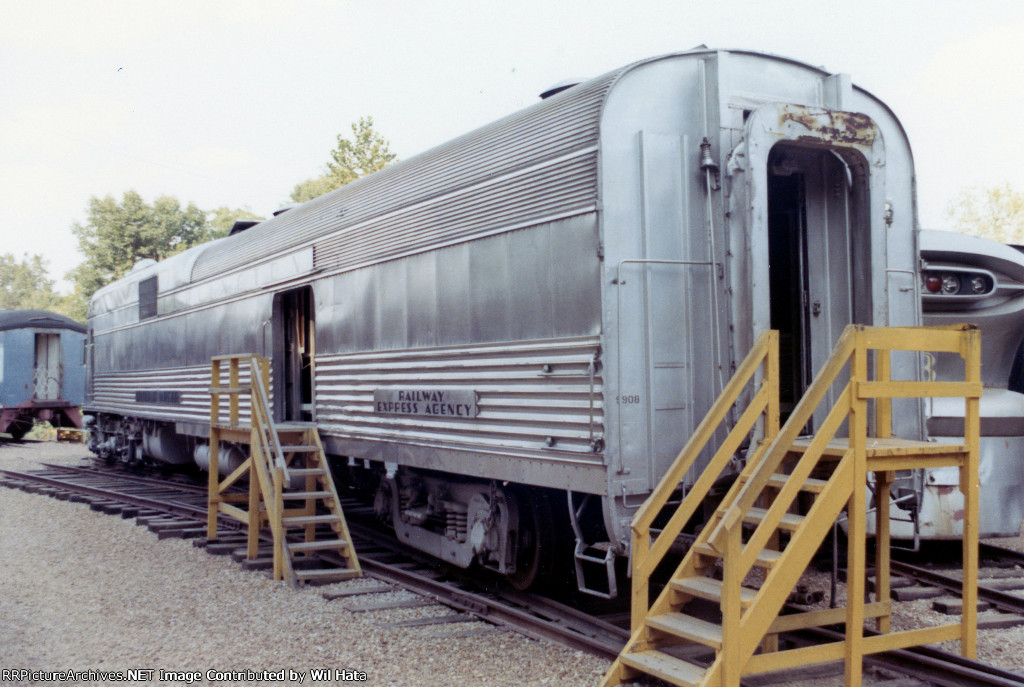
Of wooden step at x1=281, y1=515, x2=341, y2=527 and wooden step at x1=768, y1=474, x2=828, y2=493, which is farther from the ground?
wooden step at x1=768, y1=474, x2=828, y2=493

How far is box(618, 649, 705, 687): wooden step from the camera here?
15.3 feet

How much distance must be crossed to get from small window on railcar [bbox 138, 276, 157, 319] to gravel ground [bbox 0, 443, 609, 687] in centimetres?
635

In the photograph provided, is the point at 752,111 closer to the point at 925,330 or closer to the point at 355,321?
the point at 925,330

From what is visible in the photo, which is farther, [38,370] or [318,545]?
[38,370]

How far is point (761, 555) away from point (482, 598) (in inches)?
106

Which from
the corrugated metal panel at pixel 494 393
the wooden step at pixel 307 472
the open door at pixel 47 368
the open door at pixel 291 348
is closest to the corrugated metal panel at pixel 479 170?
the open door at pixel 291 348

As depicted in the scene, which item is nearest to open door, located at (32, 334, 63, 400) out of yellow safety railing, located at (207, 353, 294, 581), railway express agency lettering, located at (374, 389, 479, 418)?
yellow safety railing, located at (207, 353, 294, 581)

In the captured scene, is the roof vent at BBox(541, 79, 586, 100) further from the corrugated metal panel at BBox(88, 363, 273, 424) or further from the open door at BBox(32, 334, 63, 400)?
the open door at BBox(32, 334, 63, 400)

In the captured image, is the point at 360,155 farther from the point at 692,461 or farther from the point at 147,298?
the point at 692,461

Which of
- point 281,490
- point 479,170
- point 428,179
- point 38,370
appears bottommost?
point 281,490

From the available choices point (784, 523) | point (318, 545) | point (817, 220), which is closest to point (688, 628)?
point (784, 523)

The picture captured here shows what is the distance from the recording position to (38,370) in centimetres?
2698

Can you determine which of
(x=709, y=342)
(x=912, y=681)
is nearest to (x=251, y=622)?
(x=709, y=342)

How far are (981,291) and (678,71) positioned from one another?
15.9ft
